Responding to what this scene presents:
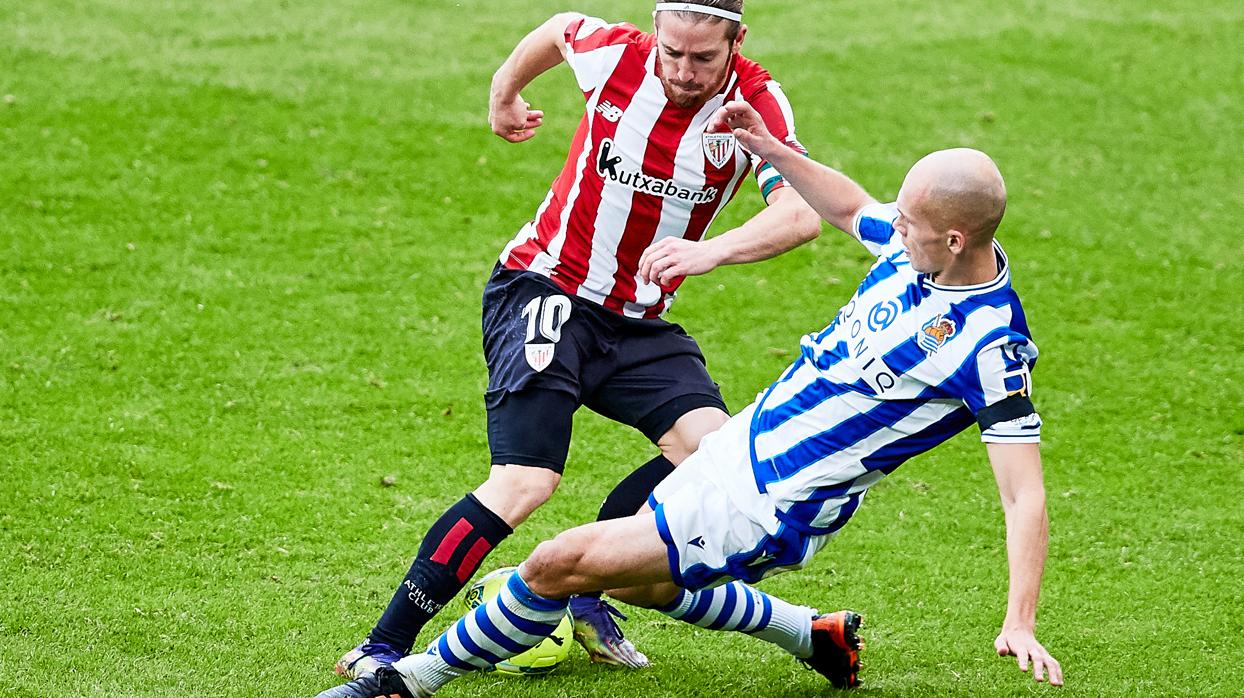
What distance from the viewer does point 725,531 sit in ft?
12.0

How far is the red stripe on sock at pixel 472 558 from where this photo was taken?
4.12 meters

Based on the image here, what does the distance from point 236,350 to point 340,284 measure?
3.10 feet

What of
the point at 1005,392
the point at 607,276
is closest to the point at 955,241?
the point at 1005,392

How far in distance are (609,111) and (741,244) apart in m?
0.79

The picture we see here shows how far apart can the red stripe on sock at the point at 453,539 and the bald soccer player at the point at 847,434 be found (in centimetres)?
26

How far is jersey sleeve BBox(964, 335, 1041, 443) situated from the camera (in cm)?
327

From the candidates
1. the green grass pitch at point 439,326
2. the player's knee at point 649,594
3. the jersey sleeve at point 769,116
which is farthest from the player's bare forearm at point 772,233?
the green grass pitch at point 439,326

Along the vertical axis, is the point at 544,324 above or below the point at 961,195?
below

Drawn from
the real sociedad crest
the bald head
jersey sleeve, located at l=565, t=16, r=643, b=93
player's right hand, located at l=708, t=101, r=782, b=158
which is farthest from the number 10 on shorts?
the bald head

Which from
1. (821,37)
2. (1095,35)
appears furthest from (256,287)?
(1095,35)

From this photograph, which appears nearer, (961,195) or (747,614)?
(961,195)

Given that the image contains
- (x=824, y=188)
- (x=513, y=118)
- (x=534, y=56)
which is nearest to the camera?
(x=824, y=188)

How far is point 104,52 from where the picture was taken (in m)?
10.2

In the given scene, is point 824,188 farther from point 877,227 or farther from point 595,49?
A: point 595,49
